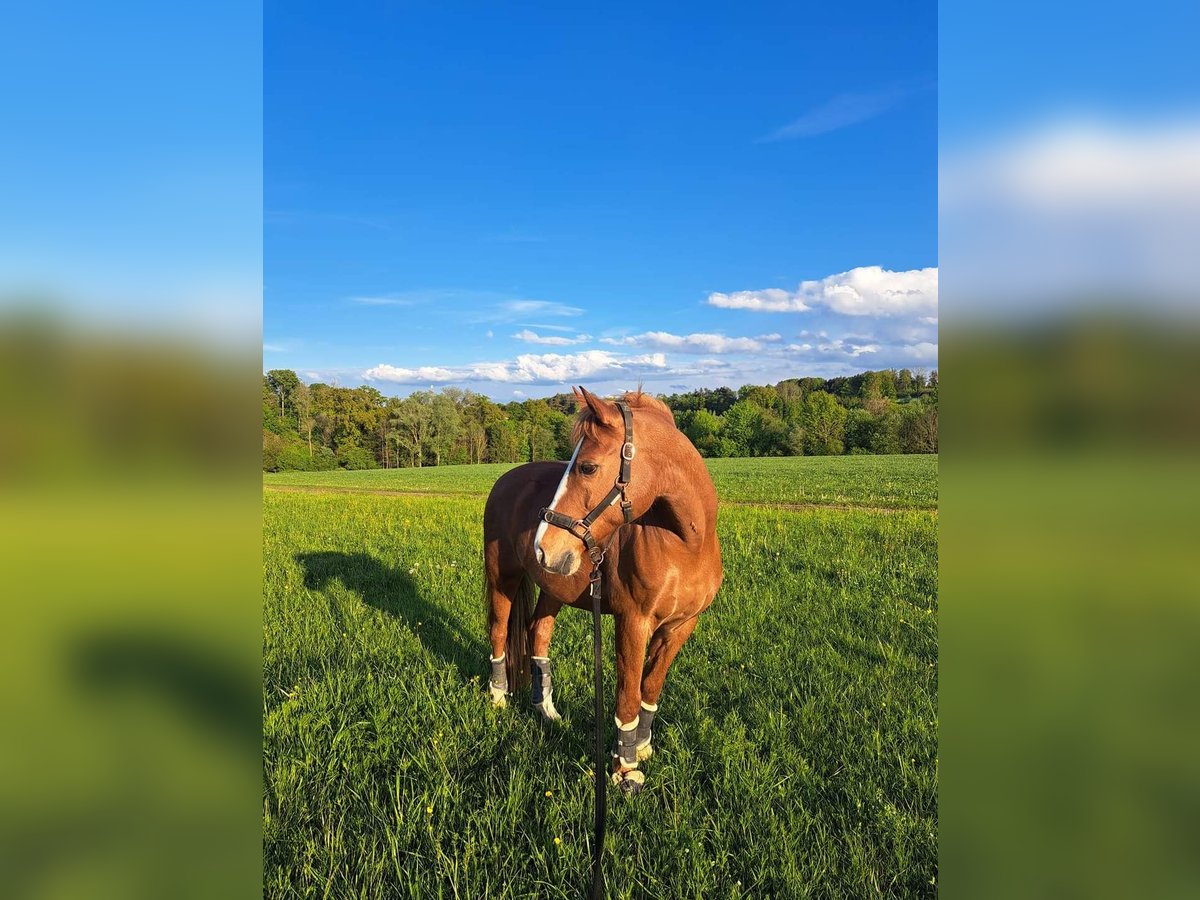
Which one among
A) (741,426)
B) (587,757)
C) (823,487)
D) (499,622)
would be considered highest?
(741,426)

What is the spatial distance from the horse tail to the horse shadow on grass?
63cm

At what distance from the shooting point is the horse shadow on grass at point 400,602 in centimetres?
639

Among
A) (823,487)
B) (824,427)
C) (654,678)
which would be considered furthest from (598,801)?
(824,427)

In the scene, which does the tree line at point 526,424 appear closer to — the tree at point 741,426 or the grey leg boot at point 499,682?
the tree at point 741,426

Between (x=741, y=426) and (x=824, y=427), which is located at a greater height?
(x=741, y=426)

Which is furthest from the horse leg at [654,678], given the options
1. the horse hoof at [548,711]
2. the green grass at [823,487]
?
the green grass at [823,487]

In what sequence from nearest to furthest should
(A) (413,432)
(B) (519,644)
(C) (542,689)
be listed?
(C) (542,689)
(B) (519,644)
(A) (413,432)

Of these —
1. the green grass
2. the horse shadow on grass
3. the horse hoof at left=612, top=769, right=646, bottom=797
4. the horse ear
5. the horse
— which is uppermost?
the horse ear

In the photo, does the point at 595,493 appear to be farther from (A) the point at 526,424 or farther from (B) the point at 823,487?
(A) the point at 526,424

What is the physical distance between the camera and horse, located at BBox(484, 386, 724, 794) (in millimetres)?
3445

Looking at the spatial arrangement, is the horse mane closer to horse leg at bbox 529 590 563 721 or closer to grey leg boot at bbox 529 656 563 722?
horse leg at bbox 529 590 563 721

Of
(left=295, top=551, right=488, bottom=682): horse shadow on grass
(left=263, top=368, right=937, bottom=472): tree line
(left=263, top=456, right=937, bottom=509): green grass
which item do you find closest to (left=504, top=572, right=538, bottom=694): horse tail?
(left=295, top=551, right=488, bottom=682): horse shadow on grass

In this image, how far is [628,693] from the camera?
4191 mm

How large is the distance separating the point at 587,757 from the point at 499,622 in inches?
60.2
